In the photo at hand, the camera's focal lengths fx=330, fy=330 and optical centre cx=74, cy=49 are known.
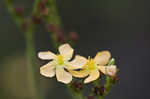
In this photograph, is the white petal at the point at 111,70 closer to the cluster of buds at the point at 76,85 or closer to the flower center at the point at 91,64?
the flower center at the point at 91,64

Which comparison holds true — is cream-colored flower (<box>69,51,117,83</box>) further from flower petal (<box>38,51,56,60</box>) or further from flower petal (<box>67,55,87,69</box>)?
flower petal (<box>38,51,56,60</box>)

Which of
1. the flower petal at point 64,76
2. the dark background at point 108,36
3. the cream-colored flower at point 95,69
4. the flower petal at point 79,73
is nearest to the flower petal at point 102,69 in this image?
the cream-colored flower at point 95,69

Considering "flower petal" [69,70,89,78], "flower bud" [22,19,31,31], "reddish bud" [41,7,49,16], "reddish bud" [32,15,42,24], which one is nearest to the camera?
"flower petal" [69,70,89,78]

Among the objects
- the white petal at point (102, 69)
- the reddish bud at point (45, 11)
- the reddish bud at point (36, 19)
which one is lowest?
the white petal at point (102, 69)

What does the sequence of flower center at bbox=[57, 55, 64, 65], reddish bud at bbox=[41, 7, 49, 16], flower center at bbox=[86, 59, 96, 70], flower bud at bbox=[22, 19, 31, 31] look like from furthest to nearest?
flower bud at bbox=[22, 19, 31, 31], reddish bud at bbox=[41, 7, 49, 16], flower center at bbox=[57, 55, 64, 65], flower center at bbox=[86, 59, 96, 70]

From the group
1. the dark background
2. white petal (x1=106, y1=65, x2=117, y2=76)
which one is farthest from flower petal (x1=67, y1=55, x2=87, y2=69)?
the dark background

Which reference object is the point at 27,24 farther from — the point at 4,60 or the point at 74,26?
the point at 74,26

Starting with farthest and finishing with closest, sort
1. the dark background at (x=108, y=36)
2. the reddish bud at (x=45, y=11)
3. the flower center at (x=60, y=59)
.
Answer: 1. the dark background at (x=108, y=36)
2. the reddish bud at (x=45, y=11)
3. the flower center at (x=60, y=59)
